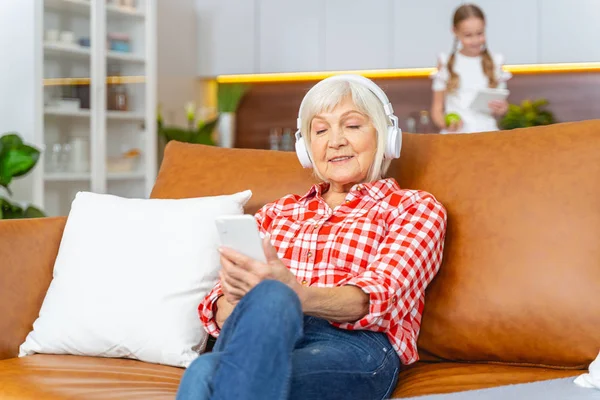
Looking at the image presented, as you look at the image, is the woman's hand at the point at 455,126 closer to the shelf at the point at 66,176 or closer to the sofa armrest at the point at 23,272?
the shelf at the point at 66,176

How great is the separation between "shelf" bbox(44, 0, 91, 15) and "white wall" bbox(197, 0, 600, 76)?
4.82 feet

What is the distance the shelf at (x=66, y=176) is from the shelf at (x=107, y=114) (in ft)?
1.09

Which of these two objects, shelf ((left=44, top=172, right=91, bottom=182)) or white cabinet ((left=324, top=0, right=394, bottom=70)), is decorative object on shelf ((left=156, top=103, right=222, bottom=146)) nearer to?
shelf ((left=44, top=172, right=91, bottom=182))

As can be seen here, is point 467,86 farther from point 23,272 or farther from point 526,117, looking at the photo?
point 23,272

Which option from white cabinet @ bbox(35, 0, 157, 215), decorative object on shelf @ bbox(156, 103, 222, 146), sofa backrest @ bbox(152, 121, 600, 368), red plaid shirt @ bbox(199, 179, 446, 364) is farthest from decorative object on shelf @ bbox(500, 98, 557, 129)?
red plaid shirt @ bbox(199, 179, 446, 364)

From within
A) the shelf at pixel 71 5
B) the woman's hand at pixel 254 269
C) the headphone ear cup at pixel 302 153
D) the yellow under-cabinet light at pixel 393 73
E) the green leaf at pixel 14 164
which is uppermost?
the shelf at pixel 71 5

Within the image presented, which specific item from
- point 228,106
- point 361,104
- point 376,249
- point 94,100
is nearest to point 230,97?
point 228,106

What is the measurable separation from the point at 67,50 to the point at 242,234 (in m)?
3.74

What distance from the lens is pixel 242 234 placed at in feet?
4.53

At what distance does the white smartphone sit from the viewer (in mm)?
1345

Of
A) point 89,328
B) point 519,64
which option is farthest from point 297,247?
point 519,64

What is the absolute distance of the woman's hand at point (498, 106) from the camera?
173 inches

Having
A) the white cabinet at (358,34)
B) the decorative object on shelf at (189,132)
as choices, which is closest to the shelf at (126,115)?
the decorative object on shelf at (189,132)

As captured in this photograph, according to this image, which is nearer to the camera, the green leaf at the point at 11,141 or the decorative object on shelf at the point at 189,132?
the green leaf at the point at 11,141
